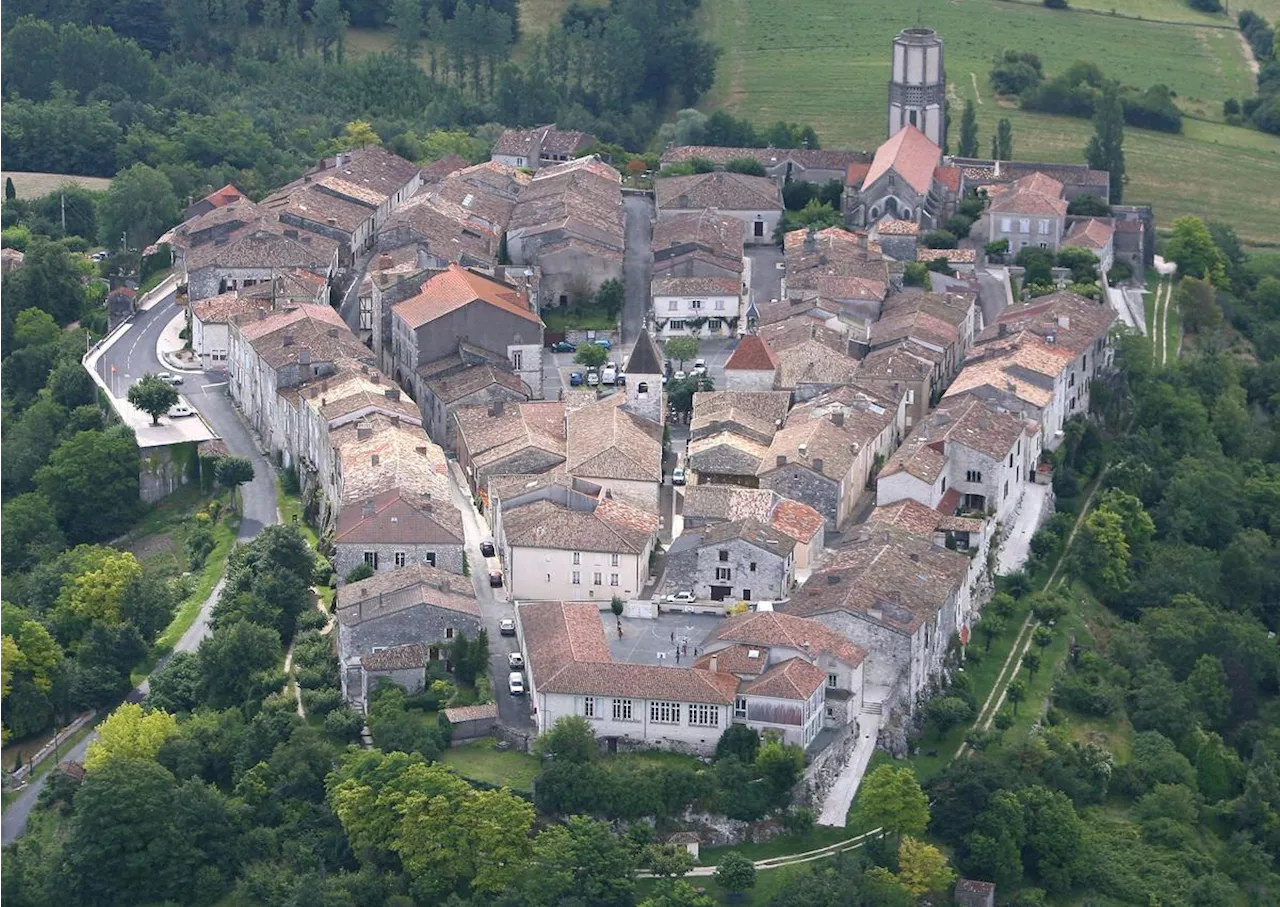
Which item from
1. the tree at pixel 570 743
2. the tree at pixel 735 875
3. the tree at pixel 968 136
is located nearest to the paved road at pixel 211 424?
the tree at pixel 570 743

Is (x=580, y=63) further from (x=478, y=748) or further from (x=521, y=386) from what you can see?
(x=478, y=748)

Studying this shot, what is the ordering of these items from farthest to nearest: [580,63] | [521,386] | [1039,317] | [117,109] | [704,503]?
1. [580,63]
2. [117,109]
3. [1039,317]
4. [521,386]
5. [704,503]

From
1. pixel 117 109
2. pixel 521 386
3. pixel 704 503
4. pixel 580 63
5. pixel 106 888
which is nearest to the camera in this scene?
pixel 106 888

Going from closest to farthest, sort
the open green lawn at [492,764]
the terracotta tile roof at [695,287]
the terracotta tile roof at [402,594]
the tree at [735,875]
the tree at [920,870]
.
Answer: the tree at [735,875] < the tree at [920,870] < the open green lawn at [492,764] < the terracotta tile roof at [402,594] < the terracotta tile roof at [695,287]

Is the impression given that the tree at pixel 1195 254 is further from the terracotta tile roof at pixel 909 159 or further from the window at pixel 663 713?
the window at pixel 663 713

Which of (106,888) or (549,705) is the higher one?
(549,705)

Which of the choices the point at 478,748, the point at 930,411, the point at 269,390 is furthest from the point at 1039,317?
the point at 478,748

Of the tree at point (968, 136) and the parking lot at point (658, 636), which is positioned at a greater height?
the parking lot at point (658, 636)
